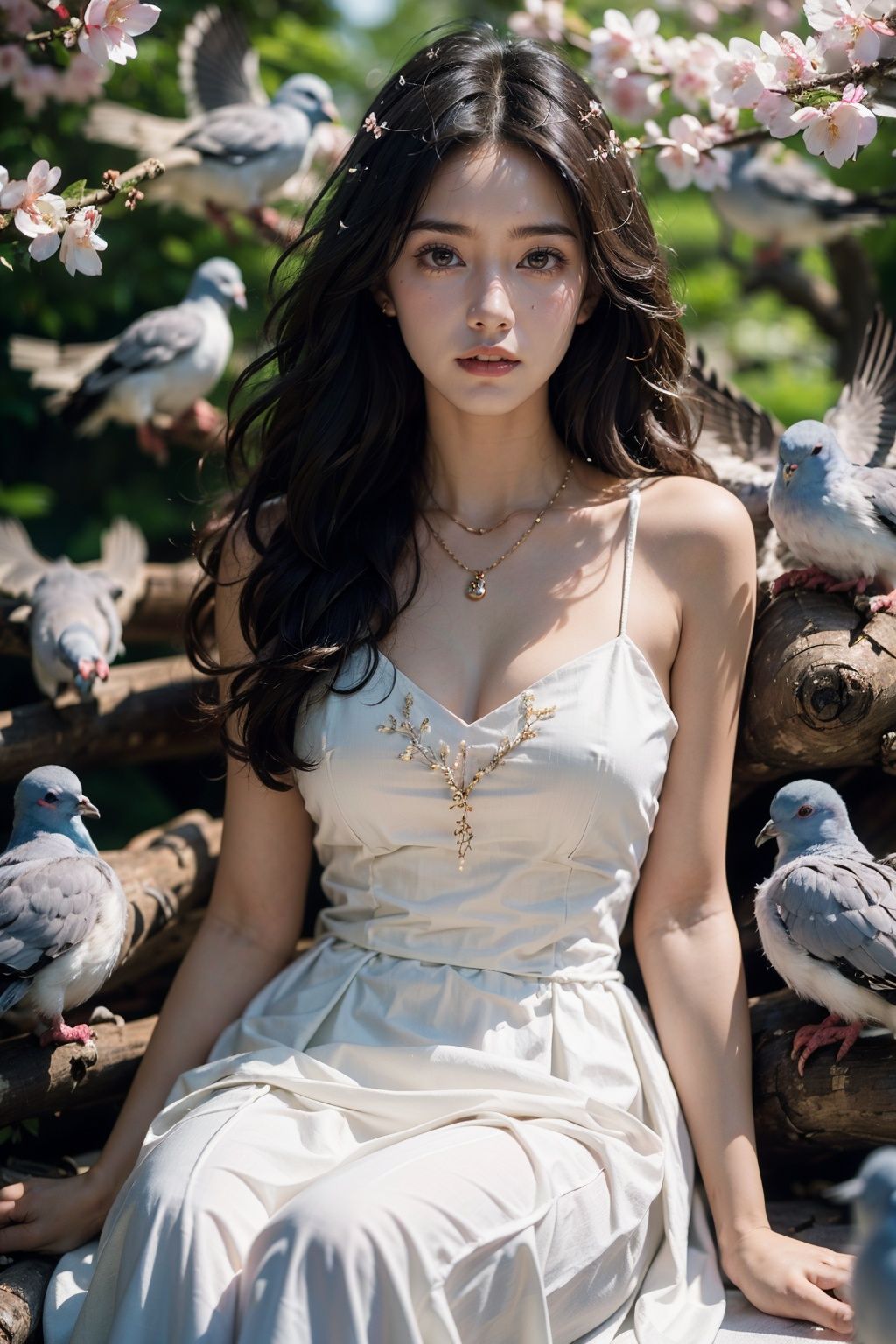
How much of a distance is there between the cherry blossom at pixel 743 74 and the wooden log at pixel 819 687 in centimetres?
99

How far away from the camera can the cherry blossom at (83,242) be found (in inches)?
91.7

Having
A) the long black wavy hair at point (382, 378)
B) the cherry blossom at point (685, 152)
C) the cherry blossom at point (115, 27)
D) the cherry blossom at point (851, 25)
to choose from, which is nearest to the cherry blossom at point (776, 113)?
the cherry blossom at point (851, 25)

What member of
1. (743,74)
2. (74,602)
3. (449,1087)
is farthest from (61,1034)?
(743,74)

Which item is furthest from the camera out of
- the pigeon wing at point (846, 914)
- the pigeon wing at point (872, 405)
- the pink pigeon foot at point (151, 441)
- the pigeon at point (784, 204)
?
the pigeon at point (784, 204)

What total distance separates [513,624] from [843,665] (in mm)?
623

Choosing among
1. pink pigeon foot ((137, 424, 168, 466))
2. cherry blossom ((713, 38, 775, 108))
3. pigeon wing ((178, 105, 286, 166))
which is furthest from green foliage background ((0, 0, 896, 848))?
cherry blossom ((713, 38, 775, 108))

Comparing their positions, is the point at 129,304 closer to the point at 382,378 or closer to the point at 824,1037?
the point at 382,378

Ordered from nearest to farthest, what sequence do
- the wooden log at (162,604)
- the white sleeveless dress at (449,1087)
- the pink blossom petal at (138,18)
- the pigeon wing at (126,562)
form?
the white sleeveless dress at (449,1087) → the pink blossom petal at (138,18) → the pigeon wing at (126,562) → the wooden log at (162,604)

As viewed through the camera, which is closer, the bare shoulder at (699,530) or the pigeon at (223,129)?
the bare shoulder at (699,530)

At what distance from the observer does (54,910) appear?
2.41 meters

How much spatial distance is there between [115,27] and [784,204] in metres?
3.19

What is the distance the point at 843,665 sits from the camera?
2453 millimetres

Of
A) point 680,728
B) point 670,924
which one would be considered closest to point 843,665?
point 680,728

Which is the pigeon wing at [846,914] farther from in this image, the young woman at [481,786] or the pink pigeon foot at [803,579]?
the pink pigeon foot at [803,579]
